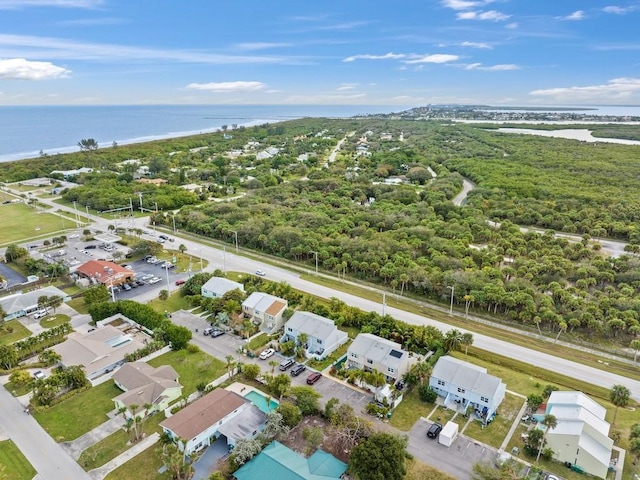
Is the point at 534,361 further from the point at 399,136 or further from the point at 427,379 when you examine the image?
the point at 399,136

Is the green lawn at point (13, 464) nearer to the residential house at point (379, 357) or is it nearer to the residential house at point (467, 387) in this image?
the residential house at point (379, 357)

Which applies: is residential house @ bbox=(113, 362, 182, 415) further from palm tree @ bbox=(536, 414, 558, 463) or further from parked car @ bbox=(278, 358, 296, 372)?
palm tree @ bbox=(536, 414, 558, 463)

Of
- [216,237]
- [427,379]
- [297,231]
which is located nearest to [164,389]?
[427,379]

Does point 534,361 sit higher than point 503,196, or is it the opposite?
point 503,196

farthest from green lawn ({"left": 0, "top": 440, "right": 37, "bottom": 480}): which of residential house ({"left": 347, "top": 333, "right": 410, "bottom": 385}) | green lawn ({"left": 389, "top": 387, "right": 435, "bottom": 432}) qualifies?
green lawn ({"left": 389, "top": 387, "right": 435, "bottom": 432})

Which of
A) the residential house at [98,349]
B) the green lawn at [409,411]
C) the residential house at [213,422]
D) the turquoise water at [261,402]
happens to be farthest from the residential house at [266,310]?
the green lawn at [409,411]

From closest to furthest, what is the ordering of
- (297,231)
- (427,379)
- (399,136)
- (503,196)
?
(427,379) < (297,231) < (503,196) < (399,136)
